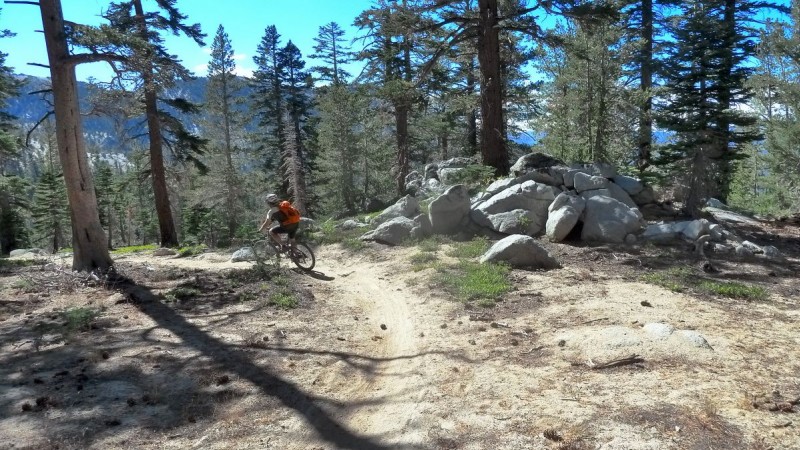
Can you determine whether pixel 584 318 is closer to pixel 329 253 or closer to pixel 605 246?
pixel 605 246

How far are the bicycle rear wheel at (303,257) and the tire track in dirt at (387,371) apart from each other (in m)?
1.68

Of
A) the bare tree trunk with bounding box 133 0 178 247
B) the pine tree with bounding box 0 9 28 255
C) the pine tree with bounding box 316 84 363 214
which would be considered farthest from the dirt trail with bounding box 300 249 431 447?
the pine tree with bounding box 316 84 363 214

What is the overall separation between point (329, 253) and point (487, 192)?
513 cm

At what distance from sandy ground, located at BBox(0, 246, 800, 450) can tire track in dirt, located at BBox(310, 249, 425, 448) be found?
29 mm

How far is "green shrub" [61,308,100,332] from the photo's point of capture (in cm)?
679

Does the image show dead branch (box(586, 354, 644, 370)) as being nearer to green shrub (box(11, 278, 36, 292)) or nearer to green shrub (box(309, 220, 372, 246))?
green shrub (box(309, 220, 372, 246))

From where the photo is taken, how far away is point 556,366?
5.25m

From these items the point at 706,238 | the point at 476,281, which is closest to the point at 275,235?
the point at 476,281

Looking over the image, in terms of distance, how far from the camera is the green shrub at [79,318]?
267 inches

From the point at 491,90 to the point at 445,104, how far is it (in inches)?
252

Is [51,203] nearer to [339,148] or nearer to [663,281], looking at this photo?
[339,148]

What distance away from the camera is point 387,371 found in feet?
18.4

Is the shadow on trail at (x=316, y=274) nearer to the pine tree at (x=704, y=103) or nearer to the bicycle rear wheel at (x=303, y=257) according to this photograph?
the bicycle rear wheel at (x=303, y=257)

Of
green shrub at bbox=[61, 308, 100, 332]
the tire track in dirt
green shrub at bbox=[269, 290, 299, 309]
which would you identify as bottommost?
the tire track in dirt
